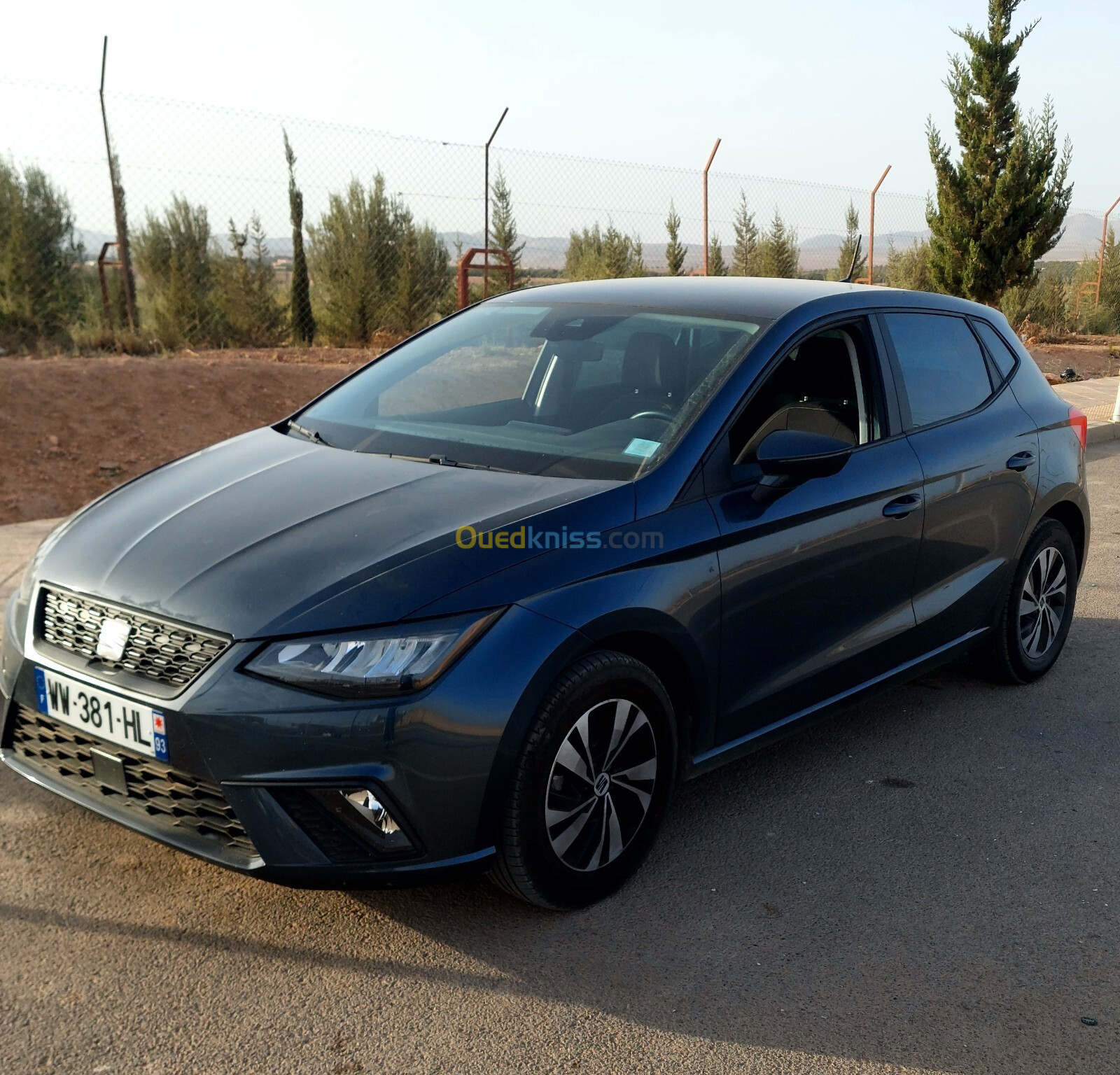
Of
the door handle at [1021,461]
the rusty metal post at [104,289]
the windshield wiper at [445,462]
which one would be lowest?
the door handle at [1021,461]

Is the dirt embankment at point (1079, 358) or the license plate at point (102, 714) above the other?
the license plate at point (102, 714)

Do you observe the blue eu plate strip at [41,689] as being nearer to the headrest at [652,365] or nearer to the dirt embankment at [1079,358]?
the headrest at [652,365]

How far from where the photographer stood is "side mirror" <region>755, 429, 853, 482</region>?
342 centimetres

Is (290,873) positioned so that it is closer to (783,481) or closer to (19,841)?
(19,841)

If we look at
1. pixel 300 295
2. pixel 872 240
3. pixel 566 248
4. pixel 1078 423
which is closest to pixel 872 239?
pixel 872 240

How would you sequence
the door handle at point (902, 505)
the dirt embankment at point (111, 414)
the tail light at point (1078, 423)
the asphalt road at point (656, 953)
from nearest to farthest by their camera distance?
the asphalt road at point (656, 953) < the door handle at point (902, 505) < the tail light at point (1078, 423) < the dirt embankment at point (111, 414)

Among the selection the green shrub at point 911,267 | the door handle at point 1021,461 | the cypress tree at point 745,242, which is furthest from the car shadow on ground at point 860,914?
the green shrub at point 911,267

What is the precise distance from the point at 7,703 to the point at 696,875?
192 centimetres

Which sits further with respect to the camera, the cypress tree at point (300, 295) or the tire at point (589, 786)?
the cypress tree at point (300, 295)

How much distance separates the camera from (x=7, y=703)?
3154 mm

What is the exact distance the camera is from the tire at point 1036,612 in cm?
483

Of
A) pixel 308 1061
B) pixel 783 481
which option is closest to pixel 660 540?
pixel 783 481

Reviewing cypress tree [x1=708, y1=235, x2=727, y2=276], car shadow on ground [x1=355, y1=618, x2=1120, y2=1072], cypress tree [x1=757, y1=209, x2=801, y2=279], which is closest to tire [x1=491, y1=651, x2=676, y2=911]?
car shadow on ground [x1=355, y1=618, x2=1120, y2=1072]

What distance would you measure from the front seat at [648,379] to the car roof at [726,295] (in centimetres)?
20
